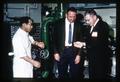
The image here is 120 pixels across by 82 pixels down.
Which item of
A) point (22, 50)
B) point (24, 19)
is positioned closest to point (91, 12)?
point (24, 19)

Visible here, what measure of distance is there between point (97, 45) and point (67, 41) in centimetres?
36

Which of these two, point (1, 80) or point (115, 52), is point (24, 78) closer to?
point (1, 80)

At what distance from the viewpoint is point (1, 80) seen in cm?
548

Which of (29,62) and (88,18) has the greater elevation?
(88,18)

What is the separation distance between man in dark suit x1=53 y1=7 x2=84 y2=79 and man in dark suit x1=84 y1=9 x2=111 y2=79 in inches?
4.7

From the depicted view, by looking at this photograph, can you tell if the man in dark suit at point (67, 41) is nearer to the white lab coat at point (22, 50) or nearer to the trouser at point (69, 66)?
the trouser at point (69, 66)

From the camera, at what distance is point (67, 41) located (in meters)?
5.41

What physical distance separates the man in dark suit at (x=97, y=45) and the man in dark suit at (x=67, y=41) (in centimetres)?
12

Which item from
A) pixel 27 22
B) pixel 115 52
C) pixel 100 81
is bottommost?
pixel 100 81

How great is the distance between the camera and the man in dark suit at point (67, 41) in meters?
5.41

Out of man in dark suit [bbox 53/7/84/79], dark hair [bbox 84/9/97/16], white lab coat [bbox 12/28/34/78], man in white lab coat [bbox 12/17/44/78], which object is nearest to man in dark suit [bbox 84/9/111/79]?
dark hair [bbox 84/9/97/16]

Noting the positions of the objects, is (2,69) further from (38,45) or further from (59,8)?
(59,8)

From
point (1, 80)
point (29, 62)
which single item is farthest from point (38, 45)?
point (1, 80)

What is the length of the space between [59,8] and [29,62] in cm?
73
